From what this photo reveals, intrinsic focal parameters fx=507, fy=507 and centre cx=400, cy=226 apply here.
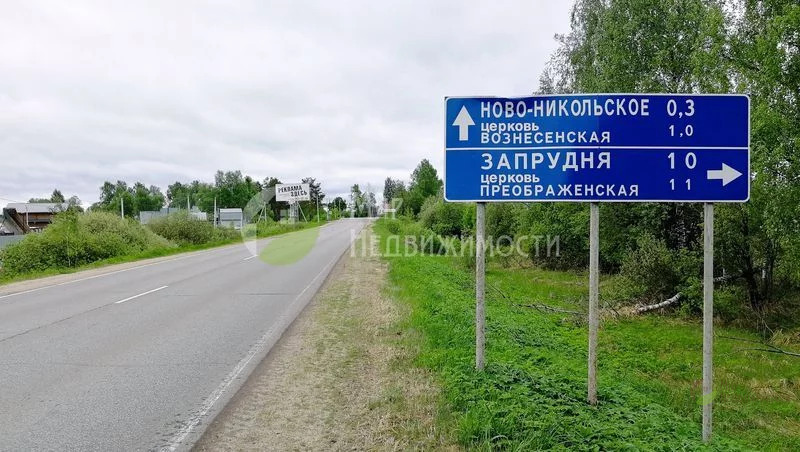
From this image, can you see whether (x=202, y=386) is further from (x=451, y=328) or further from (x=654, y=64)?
(x=654, y=64)

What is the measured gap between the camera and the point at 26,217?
66.4 meters

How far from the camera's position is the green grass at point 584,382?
446cm

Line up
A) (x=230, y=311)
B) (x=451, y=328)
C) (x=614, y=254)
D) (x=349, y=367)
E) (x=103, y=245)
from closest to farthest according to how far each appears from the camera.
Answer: (x=349, y=367) → (x=451, y=328) → (x=230, y=311) → (x=614, y=254) → (x=103, y=245)

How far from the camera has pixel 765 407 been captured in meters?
6.90

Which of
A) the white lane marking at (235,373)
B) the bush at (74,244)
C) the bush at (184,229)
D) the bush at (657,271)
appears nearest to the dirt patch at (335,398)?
the white lane marking at (235,373)

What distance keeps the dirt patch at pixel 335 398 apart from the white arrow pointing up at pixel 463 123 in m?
2.83

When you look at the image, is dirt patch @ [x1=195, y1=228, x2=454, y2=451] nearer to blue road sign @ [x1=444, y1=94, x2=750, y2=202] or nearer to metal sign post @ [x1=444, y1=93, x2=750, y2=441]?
metal sign post @ [x1=444, y1=93, x2=750, y2=441]

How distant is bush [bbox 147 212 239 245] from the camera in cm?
3744

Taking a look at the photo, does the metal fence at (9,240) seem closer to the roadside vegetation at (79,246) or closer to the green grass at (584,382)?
the roadside vegetation at (79,246)

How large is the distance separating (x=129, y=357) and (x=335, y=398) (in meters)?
3.40

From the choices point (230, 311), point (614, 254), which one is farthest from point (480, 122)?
point (614, 254)

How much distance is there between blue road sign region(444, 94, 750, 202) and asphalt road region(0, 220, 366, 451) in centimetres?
376

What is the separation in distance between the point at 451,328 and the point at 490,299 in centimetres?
512

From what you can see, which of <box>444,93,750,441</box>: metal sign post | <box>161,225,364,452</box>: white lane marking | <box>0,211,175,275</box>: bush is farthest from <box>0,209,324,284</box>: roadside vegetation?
<box>444,93,750,441</box>: metal sign post
